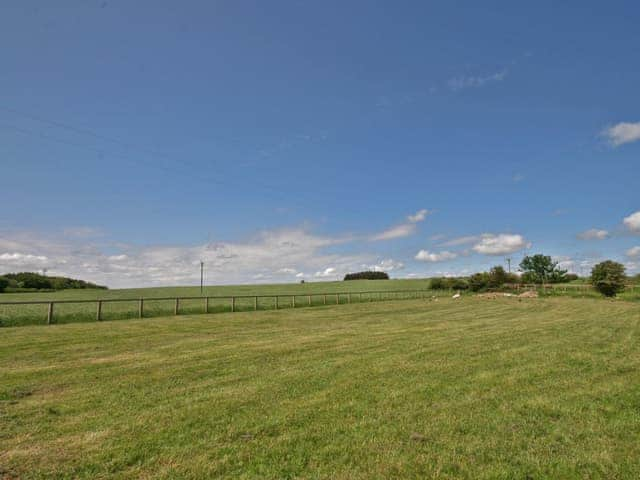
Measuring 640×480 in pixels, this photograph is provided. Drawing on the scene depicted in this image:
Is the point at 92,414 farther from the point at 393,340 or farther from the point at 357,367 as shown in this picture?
the point at 393,340

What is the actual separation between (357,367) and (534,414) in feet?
12.7

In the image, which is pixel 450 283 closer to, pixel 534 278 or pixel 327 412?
pixel 534 278

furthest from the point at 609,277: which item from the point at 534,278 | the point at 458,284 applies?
the point at 534,278

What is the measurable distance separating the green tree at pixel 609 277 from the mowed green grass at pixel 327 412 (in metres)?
40.7

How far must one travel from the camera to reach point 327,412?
5820 mm

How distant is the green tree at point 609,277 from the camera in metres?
43.6

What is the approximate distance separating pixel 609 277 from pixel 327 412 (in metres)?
50.9

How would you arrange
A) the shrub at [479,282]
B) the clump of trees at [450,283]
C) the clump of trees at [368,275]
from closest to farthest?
the shrub at [479,282], the clump of trees at [450,283], the clump of trees at [368,275]

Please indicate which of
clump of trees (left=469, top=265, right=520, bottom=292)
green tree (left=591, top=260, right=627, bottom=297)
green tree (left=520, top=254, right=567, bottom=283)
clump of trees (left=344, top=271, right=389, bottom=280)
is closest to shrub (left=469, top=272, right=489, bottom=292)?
clump of trees (left=469, top=265, right=520, bottom=292)

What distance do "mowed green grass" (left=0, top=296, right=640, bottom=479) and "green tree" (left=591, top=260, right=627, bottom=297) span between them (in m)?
40.7

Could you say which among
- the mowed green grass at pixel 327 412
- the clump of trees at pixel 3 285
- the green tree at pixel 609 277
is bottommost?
the mowed green grass at pixel 327 412

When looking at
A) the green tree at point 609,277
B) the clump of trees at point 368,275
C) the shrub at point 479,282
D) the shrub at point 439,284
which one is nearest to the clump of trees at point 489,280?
the shrub at point 479,282

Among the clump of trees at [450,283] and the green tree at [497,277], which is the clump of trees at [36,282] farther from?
the green tree at [497,277]

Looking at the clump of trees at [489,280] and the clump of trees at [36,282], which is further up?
the clump of trees at [36,282]
